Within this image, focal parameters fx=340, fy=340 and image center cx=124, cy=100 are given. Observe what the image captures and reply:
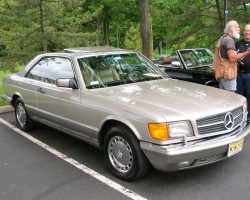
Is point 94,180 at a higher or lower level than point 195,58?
lower

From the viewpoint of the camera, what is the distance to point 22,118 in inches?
257

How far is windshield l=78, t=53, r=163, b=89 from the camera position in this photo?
191 inches

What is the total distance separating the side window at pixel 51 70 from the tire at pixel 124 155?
1.30m

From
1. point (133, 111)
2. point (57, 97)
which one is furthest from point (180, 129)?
point (57, 97)

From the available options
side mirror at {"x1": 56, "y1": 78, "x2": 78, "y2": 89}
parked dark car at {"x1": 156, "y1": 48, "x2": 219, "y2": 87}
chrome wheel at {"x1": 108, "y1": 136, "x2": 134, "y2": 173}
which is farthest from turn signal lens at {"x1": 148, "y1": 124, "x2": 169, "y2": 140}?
parked dark car at {"x1": 156, "y1": 48, "x2": 219, "y2": 87}

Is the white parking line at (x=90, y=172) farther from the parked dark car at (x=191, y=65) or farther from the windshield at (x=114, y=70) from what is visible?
the parked dark car at (x=191, y=65)

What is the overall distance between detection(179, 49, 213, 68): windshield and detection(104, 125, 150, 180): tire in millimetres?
4177

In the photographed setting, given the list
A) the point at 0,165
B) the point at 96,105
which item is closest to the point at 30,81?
the point at 0,165

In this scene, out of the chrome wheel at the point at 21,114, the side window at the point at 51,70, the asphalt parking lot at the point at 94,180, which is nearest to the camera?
the asphalt parking lot at the point at 94,180

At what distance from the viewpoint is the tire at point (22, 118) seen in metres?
6.32

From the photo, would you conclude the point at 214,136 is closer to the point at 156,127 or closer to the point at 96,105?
the point at 156,127

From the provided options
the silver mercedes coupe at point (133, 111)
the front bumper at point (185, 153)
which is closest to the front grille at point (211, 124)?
the silver mercedes coupe at point (133, 111)

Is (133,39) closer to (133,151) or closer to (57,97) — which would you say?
(57,97)

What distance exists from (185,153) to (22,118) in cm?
394
